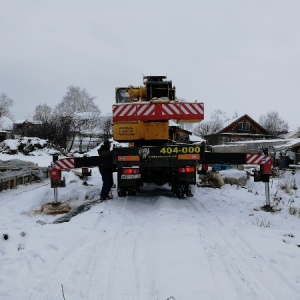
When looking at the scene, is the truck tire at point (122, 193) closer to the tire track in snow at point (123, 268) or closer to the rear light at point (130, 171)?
the rear light at point (130, 171)

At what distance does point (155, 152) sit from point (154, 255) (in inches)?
152

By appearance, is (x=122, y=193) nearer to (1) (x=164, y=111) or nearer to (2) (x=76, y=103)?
(1) (x=164, y=111)

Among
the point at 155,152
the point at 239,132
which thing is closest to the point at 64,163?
the point at 155,152

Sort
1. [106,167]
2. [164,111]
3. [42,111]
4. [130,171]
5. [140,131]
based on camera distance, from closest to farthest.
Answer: [130,171] < [164,111] < [106,167] < [140,131] < [42,111]

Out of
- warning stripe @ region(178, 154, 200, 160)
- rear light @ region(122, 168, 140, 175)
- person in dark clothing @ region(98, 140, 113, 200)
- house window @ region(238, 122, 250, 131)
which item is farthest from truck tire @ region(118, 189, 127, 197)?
house window @ region(238, 122, 250, 131)

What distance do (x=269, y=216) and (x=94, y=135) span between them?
47599 millimetres

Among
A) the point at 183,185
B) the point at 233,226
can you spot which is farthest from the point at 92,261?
the point at 183,185

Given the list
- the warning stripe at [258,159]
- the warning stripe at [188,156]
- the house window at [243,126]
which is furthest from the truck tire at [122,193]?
the house window at [243,126]

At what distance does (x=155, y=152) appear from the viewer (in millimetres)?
8141

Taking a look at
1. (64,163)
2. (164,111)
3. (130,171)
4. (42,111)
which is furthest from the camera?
(42,111)

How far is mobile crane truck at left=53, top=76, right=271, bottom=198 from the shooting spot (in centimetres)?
815

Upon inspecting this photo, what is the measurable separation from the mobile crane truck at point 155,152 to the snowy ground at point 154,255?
995 mm

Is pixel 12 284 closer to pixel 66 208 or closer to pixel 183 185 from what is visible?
pixel 66 208

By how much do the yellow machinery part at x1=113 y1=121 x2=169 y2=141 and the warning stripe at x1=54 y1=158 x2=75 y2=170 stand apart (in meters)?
1.33
